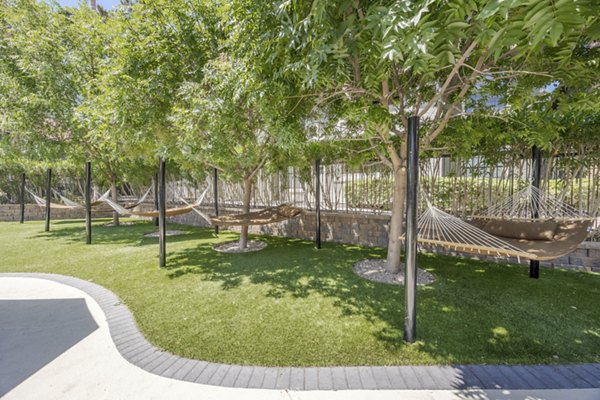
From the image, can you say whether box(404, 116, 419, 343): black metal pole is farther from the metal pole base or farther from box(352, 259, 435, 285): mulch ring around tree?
the metal pole base

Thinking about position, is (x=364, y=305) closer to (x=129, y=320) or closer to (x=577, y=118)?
(x=129, y=320)

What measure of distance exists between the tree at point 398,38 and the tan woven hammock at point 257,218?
2.25 meters

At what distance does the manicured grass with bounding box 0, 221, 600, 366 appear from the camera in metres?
2.14

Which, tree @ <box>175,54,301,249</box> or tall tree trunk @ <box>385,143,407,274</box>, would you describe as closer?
tree @ <box>175,54,301,249</box>

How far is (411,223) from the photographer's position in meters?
2.20

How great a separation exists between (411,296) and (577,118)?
3.31m

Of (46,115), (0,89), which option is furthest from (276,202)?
(0,89)

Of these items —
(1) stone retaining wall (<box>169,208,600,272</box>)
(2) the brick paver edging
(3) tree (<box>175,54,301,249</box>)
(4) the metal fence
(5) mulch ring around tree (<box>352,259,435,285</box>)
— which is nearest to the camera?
(2) the brick paver edging

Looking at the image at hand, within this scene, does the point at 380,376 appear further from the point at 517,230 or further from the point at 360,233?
the point at 360,233

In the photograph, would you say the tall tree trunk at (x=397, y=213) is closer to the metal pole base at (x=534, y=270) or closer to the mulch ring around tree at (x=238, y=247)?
the metal pole base at (x=534, y=270)

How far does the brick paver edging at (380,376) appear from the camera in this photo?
5.90 ft

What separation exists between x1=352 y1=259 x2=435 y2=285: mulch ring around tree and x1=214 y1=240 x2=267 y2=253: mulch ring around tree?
2.29 m

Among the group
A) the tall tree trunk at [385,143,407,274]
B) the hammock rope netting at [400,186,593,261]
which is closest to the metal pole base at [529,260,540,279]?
the hammock rope netting at [400,186,593,261]

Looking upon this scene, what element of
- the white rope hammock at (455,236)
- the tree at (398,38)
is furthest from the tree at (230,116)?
the white rope hammock at (455,236)
